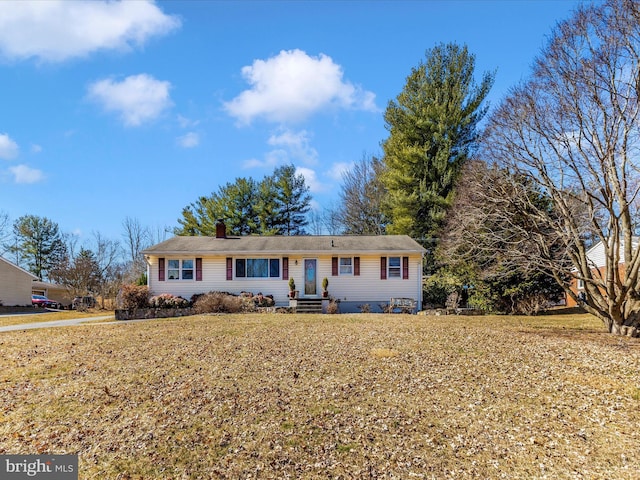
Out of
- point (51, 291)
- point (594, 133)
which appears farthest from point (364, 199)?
→ point (51, 291)

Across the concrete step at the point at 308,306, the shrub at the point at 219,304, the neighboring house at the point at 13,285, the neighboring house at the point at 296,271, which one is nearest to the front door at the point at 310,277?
the neighboring house at the point at 296,271

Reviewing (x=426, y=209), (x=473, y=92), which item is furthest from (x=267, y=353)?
(x=473, y=92)

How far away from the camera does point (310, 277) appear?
21.0 meters

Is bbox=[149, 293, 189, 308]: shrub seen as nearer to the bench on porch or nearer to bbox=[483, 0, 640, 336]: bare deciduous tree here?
the bench on porch

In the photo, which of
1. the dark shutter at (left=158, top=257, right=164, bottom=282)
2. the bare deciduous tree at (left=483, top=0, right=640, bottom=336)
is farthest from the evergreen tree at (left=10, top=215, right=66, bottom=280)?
the bare deciduous tree at (left=483, top=0, right=640, bottom=336)

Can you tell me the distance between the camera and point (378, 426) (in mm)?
5742

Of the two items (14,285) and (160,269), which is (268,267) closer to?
(160,269)

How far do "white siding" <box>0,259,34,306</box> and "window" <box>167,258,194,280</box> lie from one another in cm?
1627

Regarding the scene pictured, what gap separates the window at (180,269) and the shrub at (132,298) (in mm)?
1954

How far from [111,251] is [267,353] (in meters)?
38.9

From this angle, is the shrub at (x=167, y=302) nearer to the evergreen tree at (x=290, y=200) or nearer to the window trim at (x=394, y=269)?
the window trim at (x=394, y=269)

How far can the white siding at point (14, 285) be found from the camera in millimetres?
28734

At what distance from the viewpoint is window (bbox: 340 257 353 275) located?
20.9m

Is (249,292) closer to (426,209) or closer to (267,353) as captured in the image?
(267,353)
